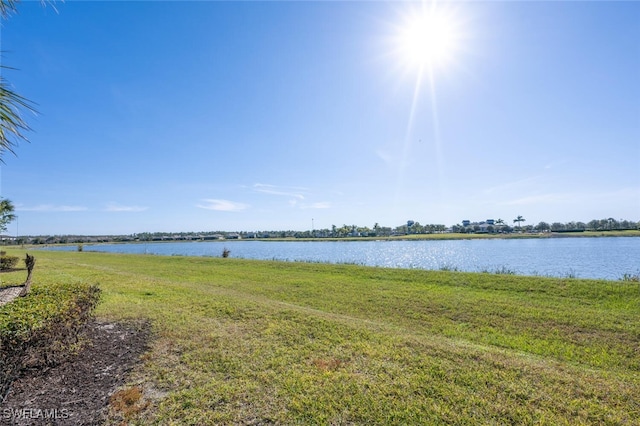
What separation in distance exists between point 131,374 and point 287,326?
114 inches

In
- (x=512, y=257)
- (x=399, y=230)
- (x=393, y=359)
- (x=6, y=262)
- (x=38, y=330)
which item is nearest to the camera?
(x=38, y=330)

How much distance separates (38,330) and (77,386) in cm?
91

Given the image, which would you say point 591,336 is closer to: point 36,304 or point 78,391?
point 78,391

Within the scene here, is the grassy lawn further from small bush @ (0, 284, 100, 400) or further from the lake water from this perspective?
the lake water

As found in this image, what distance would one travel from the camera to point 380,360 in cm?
446

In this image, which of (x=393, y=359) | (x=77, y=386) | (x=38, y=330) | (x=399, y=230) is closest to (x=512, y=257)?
(x=393, y=359)

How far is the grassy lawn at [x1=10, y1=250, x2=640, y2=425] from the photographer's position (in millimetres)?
3254

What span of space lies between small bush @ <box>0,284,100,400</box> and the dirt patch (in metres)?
0.18

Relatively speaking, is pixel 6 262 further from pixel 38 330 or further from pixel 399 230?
pixel 399 230

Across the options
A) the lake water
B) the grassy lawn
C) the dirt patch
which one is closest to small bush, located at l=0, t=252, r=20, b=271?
the grassy lawn

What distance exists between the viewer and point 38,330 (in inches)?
141

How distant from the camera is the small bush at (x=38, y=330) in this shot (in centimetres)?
337

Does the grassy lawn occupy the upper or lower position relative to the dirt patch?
lower

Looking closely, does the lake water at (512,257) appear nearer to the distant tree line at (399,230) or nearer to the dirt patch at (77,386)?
the dirt patch at (77,386)
